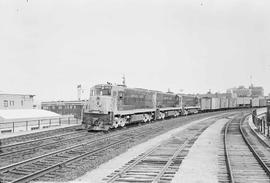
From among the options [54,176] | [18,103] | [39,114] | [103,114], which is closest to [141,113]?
[103,114]

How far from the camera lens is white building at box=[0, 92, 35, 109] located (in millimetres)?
41875

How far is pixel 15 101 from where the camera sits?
43.7 m

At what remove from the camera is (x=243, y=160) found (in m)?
14.9

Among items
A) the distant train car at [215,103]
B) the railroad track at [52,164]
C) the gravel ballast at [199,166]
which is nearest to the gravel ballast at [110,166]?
the railroad track at [52,164]

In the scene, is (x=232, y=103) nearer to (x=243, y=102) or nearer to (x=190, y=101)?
(x=243, y=102)

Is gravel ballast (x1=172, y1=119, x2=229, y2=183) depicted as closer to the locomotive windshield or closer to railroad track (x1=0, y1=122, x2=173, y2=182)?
railroad track (x1=0, y1=122, x2=173, y2=182)

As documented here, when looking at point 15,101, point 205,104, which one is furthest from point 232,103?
point 15,101

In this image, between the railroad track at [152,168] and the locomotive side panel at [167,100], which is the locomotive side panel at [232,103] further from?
the railroad track at [152,168]

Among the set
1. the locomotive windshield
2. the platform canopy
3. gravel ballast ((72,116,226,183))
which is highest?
the locomotive windshield

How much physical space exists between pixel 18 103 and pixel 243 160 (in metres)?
35.1

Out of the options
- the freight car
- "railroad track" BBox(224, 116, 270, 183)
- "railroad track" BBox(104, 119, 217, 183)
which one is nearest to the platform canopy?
the freight car

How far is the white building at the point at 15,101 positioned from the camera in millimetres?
41875

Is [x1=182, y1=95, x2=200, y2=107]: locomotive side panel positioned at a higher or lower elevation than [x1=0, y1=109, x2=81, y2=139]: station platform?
higher

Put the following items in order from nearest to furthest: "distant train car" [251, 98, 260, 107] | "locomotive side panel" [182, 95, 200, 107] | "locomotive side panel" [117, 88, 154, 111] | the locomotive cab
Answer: the locomotive cab < "locomotive side panel" [117, 88, 154, 111] < "locomotive side panel" [182, 95, 200, 107] < "distant train car" [251, 98, 260, 107]
